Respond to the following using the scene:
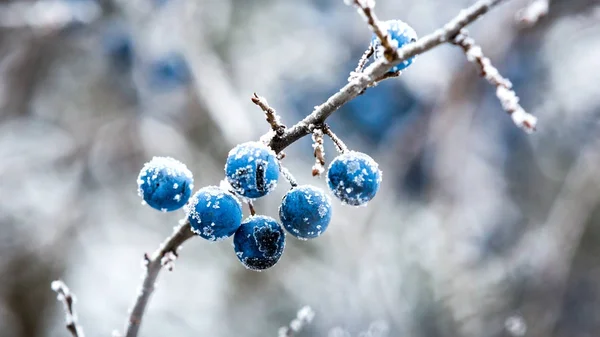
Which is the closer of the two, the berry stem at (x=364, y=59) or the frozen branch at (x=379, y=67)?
the frozen branch at (x=379, y=67)

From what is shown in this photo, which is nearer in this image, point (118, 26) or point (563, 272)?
point (563, 272)

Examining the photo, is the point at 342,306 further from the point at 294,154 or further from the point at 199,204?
the point at 199,204

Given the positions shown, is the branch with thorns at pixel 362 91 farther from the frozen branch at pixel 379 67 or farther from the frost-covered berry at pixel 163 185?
the frost-covered berry at pixel 163 185

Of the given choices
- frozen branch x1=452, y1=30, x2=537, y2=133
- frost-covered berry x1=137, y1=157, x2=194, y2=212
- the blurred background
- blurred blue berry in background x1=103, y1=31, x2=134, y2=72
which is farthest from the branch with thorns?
blurred blue berry in background x1=103, y1=31, x2=134, y2=72

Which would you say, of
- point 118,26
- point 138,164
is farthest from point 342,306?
point 118,26

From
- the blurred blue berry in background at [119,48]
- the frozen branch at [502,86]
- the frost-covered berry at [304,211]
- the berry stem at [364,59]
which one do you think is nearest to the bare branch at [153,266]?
the frost-covered berry at [304,211]
